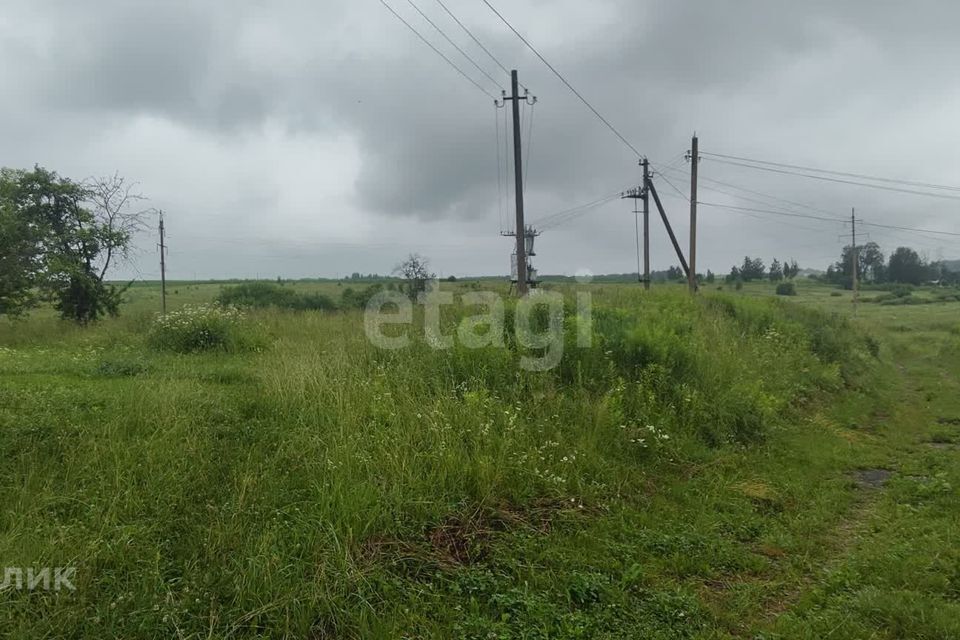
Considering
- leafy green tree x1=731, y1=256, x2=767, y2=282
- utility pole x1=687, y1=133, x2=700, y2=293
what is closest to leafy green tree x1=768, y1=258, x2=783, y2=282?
leafy green tree x1=731, y1=256, x2=767, y2=282

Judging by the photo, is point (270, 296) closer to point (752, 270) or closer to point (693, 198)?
point (693, 198)

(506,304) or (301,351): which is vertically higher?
(506,304)

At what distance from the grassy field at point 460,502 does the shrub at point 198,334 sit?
2.33 metres

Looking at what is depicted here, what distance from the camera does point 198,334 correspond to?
9.98m

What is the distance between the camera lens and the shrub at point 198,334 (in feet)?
32.1

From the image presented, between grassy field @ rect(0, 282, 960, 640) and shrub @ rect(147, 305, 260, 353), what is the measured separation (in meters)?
2.33

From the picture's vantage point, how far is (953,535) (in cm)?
391

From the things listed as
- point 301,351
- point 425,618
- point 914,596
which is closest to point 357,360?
point 301,351

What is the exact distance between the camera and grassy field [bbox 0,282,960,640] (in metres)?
2.89

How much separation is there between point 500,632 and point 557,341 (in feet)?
14.4

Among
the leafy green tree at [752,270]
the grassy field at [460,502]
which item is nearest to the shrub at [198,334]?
the grassy field at [460,502]

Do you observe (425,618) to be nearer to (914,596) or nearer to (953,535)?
(914,596)

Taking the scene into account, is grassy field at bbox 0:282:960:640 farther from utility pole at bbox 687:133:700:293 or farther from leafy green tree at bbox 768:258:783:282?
leafy green tree at bbox 768:258:783:282

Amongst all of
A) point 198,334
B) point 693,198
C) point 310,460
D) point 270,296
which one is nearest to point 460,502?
point 310,460
